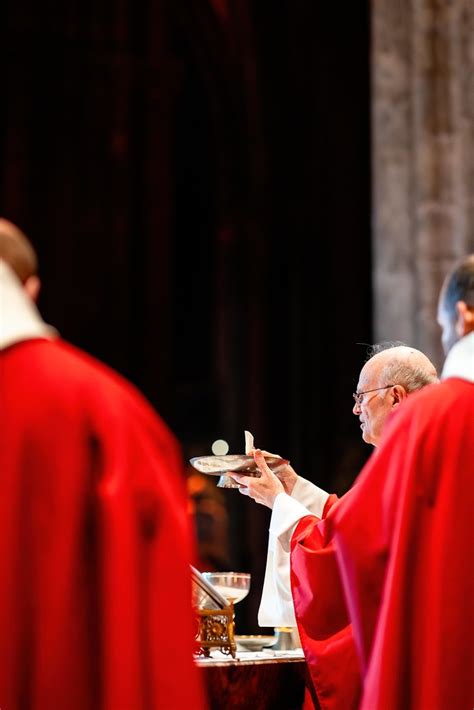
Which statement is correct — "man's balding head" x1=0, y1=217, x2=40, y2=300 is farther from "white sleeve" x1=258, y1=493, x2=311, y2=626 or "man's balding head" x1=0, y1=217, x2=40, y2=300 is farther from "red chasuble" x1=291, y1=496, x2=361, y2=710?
"white sleeve" x1=258, y1=493, x2=311, y2=626

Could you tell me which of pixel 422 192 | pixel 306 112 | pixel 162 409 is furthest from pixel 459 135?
pixel 162 409

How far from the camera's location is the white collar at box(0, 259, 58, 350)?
1.96 m

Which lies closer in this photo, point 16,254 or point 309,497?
point 16,254

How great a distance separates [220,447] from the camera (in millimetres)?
9344

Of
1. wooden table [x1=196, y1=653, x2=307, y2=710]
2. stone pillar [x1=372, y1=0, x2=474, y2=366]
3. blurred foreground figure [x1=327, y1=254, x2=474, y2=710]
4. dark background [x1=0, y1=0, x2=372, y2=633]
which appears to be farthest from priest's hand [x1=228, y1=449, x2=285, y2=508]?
dark background [x1=0, y1=0, x2=372, y2=633]

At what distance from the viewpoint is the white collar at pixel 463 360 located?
2.23 m

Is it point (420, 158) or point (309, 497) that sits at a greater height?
point (420, 158)

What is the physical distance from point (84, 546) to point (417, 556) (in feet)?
2.16

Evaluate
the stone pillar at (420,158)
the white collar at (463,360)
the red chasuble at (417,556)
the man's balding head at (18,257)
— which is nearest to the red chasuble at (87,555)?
the man's balding head at (18,257)

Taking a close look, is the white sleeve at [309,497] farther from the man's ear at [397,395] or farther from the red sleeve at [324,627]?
the red sleeve at [324,627]

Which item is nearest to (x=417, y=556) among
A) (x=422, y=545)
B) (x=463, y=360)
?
(x=422, y=545)

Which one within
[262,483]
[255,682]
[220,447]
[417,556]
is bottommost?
[220,447]

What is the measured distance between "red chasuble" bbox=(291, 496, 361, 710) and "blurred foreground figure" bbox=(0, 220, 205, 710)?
762 mm

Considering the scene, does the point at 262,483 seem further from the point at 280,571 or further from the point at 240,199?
the point at 240,199
